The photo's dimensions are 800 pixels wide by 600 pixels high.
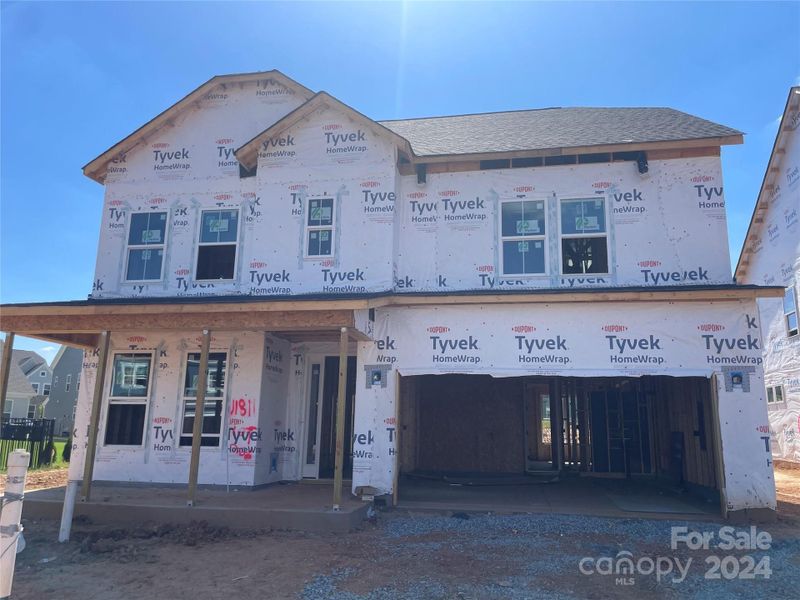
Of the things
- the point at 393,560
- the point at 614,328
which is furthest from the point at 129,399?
the point at 614,328

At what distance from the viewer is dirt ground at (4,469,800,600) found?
20.0 feet

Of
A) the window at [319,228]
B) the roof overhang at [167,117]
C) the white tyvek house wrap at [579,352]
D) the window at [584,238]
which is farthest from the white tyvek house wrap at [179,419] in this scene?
the window at [584,238]

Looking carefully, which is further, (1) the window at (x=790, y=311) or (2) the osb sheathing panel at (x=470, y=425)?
(1) the window at (x=790, y=311)

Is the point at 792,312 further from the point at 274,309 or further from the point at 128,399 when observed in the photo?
the point at 128,399

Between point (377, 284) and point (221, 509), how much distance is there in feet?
15.2

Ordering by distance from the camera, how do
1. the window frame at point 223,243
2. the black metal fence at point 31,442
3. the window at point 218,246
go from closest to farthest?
the window frame at point 223,243
the window at point 218,246
the black metal fence at point 31,442

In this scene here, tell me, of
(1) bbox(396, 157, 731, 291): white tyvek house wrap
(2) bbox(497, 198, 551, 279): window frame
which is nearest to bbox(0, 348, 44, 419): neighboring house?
(1) bbox(396, 157, 731, 291): white tyvek house wrap

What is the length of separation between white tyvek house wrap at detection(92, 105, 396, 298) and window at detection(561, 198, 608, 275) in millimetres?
3263

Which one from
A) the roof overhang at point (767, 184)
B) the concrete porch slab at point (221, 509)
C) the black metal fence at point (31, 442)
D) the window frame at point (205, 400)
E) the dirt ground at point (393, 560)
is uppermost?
the roof overhang at point (767, 184)

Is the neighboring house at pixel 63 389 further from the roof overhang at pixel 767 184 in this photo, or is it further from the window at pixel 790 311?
the window at pixel 790 311

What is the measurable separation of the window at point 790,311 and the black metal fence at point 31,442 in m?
21.9

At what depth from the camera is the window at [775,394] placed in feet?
61.3

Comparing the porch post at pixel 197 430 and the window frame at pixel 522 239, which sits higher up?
the window frame at pixel 522 239

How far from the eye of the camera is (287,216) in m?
11.5
